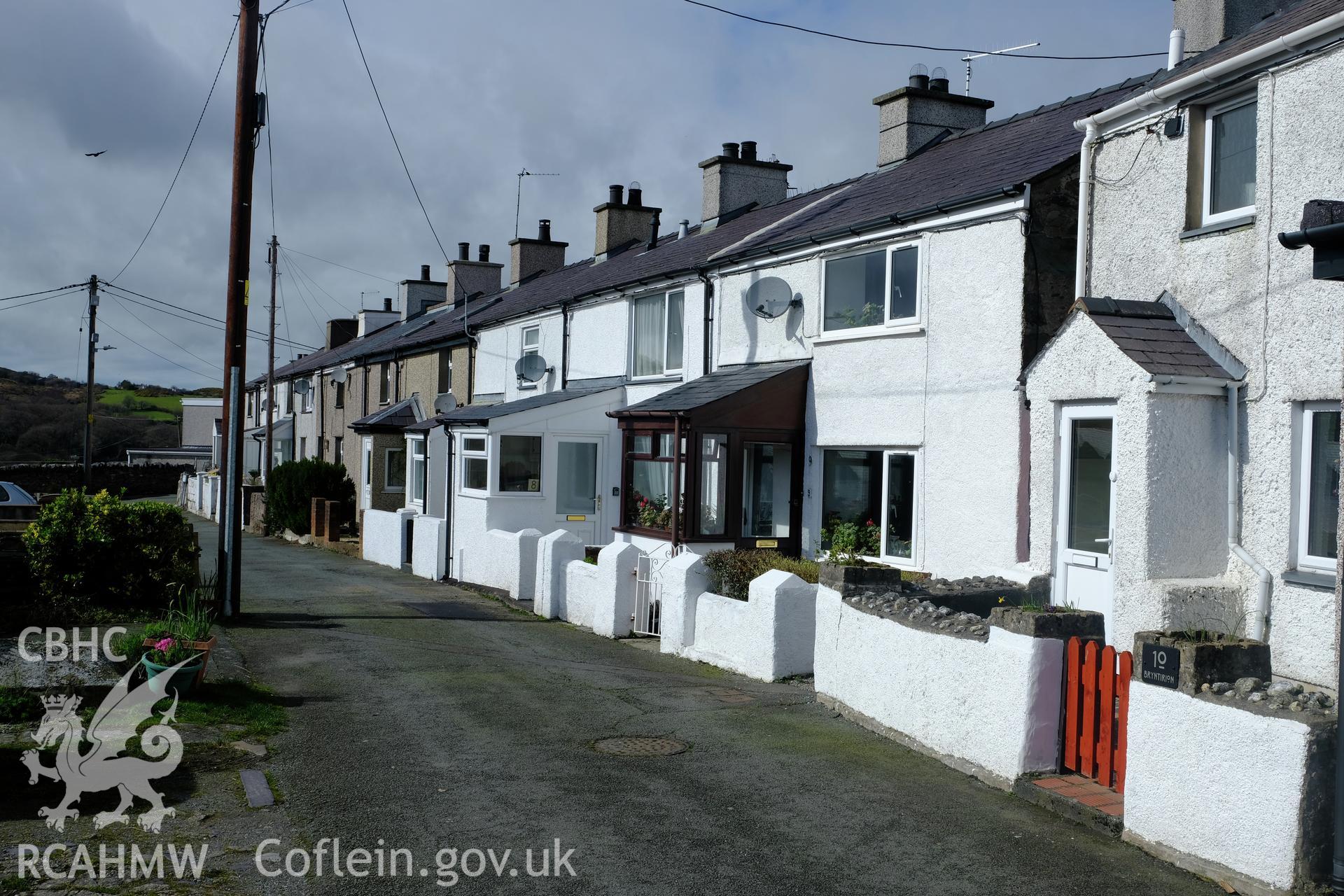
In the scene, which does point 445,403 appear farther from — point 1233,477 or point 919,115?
point 1233,477

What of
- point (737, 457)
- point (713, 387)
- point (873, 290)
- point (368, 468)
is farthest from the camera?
point (368, 468)

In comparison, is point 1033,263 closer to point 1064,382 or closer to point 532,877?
point 1064,382

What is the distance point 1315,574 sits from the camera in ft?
29.2

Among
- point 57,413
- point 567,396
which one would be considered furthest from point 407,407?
point 57,413

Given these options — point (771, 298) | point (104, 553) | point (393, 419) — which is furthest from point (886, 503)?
point (393, 419)

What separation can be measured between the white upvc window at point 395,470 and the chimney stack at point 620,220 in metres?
7.46

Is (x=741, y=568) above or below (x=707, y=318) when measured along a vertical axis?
below

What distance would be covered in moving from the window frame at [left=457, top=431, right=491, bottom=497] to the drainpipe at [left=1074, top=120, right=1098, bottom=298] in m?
11.4

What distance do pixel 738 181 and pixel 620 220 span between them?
545 cm

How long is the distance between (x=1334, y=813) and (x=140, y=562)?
12154 millimetres

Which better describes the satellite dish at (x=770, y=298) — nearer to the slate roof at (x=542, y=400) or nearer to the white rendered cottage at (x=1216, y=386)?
the slate roof at (x=542, y=400)

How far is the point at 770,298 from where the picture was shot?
51.8 ft

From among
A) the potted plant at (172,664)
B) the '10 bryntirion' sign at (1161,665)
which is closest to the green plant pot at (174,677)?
the potted plant at (172,664)

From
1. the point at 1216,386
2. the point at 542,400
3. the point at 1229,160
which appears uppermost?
the point at 1229,160
